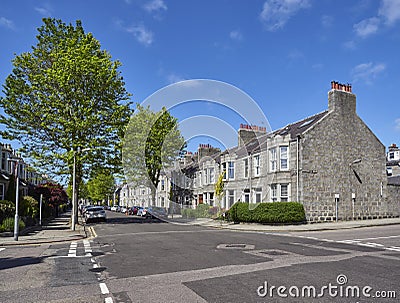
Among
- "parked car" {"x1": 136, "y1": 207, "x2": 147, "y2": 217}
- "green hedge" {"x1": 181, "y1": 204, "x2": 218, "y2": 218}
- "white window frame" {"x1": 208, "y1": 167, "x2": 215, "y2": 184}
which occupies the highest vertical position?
"white window frame" {"x1": 208, "y1": 167, "x2": 215, "y2": 184}

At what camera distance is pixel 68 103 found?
1122 inches

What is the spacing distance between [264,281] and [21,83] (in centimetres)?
2651

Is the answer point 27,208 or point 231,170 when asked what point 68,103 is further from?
point 231,170

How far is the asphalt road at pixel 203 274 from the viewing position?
7.61 meters

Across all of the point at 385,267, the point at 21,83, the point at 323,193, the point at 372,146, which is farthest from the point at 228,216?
the point at 385,267

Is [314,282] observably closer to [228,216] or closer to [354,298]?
[354,298]

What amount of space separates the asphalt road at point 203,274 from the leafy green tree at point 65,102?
14.5m

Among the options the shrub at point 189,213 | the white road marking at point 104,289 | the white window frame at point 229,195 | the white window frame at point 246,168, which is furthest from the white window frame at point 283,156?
the white road marking at point 104,289

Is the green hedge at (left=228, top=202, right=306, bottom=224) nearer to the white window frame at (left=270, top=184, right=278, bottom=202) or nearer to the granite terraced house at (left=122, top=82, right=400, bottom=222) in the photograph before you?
the granite terraced house at (left=122, top=82, right=400, bottom=222)

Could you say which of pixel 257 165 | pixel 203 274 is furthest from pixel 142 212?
pixel 203 274

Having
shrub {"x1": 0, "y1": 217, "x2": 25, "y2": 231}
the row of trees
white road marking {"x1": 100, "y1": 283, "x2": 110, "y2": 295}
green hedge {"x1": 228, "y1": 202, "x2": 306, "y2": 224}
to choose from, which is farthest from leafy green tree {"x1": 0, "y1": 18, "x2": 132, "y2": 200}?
white road marking {"x1": 100, "y1": 283, "x2": 110, "y2": 295}

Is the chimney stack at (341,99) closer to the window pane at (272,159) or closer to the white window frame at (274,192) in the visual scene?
the window pane at (272,159)

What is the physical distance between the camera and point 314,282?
339 inches

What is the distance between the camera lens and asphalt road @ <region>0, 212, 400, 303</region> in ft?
25.0
